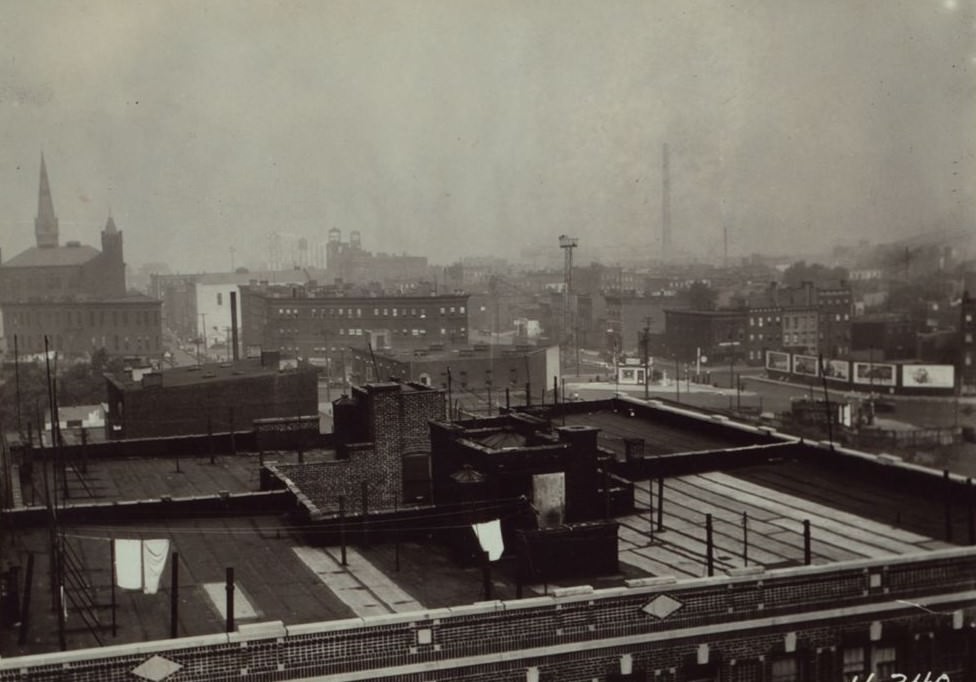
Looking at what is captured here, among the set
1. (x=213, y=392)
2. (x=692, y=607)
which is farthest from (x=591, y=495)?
(x=213, y=392)

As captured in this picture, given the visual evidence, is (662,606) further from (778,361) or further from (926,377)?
(778,361)

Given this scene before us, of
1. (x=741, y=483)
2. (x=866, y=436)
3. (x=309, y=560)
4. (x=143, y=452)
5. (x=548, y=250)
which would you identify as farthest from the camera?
(x=548, y=250)

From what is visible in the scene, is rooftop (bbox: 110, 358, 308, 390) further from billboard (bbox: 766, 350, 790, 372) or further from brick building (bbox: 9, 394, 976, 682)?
billboard (bbox: 766, 350, 790, 372)

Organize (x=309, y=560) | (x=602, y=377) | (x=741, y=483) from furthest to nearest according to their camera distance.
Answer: (x=602, y=377)
(x=741, y=483)
(x=309, y=560)

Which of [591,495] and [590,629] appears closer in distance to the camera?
[590,629]

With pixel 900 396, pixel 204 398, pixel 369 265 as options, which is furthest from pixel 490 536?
pixel 369 265

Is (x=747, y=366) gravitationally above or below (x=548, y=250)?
below

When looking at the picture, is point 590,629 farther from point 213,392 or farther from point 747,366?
point 747,366

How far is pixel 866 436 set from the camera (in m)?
75.1

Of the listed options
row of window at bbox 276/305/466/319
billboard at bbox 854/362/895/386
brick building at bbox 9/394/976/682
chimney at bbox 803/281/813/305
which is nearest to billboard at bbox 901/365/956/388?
billboard at bbox 854/362/895/386

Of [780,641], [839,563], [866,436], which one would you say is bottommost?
[866,436]

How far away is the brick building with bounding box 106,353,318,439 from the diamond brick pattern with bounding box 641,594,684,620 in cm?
4153

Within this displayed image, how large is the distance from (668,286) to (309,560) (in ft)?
498

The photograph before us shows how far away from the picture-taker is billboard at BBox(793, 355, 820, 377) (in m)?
108
